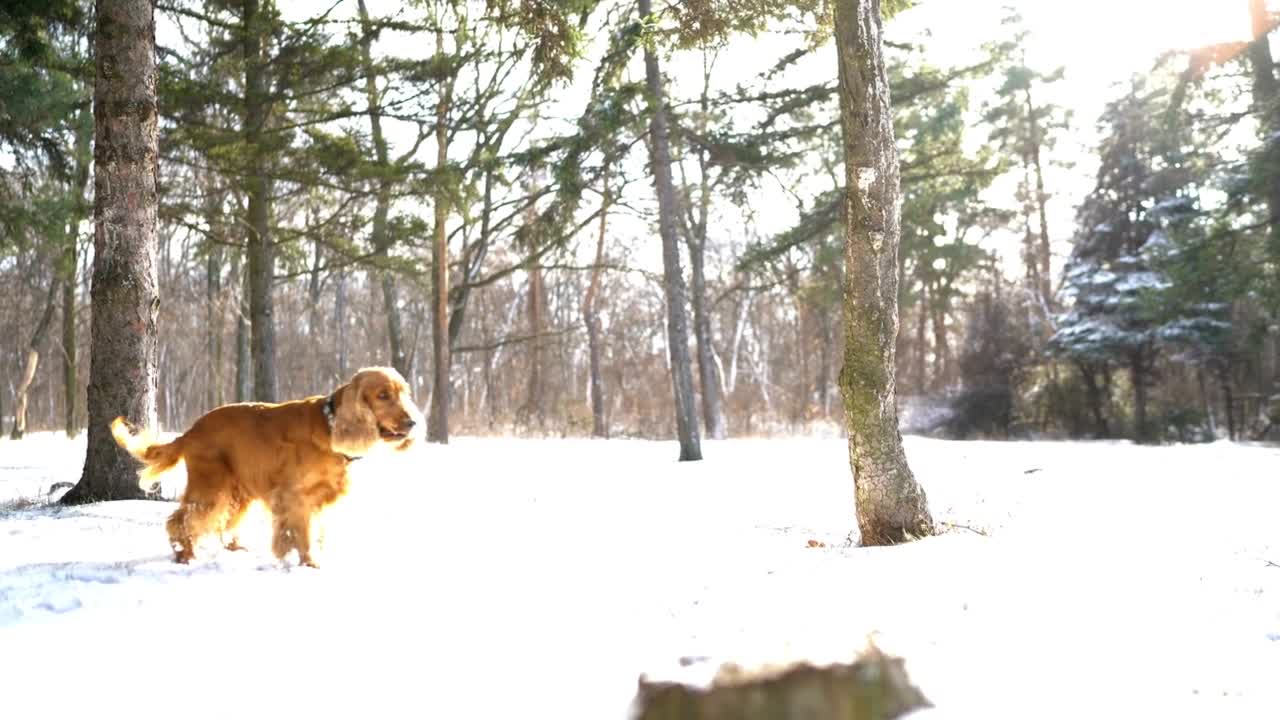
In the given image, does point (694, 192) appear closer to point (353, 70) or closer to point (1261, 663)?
point (353, 70)

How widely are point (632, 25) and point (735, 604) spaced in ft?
31.9

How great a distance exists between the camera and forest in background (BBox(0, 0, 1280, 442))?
1124 cm

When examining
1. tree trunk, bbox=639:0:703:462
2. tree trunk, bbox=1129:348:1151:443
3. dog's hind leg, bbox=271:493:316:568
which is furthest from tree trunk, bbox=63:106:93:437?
tree trunk, bbox=1129:348:1151:443

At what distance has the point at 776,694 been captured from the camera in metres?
2.39

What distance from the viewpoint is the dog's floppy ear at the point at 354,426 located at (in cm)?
477

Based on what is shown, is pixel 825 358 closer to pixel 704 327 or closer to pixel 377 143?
pixel 704 327

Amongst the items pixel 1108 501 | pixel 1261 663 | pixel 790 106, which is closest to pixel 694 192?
pixel 790 106

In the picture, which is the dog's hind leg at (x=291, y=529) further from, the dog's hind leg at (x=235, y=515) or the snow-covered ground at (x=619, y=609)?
the dog's hind leg at (x=235, y=515)

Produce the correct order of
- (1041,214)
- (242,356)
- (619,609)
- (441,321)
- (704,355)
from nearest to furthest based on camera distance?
(619,609), (441,321), (242,356), (704,355), (1041,214)

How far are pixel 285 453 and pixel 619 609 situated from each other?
220 cm

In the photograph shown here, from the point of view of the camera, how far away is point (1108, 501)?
6.87 m

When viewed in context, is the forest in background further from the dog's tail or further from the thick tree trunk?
the dog's tail

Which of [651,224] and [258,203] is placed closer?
[258,203]

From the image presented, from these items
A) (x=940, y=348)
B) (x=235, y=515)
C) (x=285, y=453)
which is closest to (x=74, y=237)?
(x=235, y=515)
